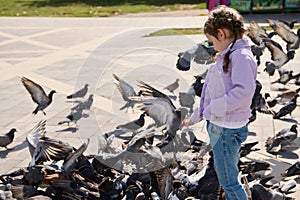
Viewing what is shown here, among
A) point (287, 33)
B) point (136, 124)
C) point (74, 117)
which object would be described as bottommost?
point (74, 117)

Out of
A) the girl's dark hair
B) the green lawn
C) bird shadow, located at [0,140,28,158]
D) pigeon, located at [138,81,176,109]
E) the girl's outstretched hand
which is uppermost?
the girl's dark hair

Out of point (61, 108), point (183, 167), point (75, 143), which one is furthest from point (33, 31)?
point (183, 167)

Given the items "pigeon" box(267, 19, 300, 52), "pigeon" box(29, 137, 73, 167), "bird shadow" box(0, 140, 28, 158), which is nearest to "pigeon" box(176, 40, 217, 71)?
"pigeon" box(29, 137, 73, 167)

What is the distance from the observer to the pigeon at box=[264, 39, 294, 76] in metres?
7.58

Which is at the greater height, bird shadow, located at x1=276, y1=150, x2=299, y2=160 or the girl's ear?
the girl's ear

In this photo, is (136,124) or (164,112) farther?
(136,124)

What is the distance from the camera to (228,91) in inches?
136

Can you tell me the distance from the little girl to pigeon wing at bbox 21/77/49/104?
113 inches

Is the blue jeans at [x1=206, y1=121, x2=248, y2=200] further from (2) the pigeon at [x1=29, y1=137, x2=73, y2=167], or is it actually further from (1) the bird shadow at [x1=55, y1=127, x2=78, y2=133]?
(1) the bird shadow at [x1=55, y1=127, x2=78, y2=133]

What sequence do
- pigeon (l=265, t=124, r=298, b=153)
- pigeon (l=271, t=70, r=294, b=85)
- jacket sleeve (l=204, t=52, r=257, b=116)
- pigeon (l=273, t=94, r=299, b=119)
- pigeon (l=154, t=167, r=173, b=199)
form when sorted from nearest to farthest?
jacket sleeve (l=204, t=52, r=257, b=116) → pigeon (l=154, t=167, r=173, b=199) → pigeon (l=265, t=124, r=298, b=153) → pigeon (l=273, t=94, r=299, b=119) → pigeon (l=271, t=70, r=294, b=85)

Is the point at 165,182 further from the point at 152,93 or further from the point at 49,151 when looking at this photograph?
the point at 49,151

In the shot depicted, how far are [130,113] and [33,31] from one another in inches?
436

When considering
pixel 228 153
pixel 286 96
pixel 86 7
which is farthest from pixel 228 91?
pixel 86 7

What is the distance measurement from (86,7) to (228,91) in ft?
67.1
